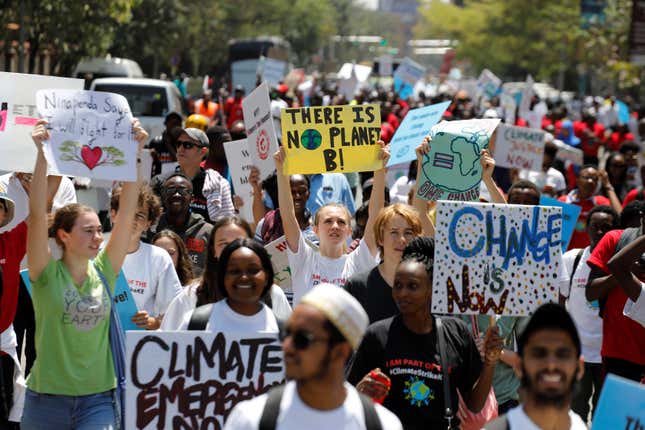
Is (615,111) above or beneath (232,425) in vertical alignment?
beneath

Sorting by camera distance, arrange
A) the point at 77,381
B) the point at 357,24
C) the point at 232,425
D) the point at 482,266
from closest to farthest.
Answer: the point at 232,425
the point at 77,381
the point at 482,266
the point at 357,24

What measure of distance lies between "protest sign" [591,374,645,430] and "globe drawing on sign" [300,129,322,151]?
457cm

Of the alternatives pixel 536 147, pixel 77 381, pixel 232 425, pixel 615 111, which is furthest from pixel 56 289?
pixel 615 111

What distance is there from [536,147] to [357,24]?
400 ft

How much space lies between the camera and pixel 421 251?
5.90 meters

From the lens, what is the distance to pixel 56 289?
5.48 m

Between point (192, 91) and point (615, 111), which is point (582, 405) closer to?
point (615, 111)

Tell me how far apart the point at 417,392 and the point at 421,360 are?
128 millimetres

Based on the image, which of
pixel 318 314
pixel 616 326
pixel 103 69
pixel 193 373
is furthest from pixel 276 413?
pixel 103 69

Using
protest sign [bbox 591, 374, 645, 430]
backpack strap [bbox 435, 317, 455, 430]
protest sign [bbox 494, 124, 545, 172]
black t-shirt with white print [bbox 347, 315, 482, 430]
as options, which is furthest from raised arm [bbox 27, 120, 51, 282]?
protest sign [bbox 494, 124, 545, 172]

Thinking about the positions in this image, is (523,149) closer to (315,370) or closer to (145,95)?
(145,95)

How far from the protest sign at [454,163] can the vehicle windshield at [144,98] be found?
1335 centimetres

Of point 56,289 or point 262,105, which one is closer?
point 56,289

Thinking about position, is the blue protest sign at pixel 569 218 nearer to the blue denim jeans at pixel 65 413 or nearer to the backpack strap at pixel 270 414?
the blue denim jeans at pixel 65 413
